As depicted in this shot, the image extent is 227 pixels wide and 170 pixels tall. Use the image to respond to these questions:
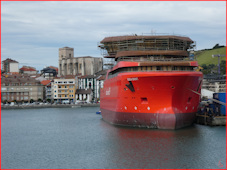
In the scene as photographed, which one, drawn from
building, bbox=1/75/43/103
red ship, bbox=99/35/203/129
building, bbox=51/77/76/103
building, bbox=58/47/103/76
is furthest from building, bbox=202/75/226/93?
red ship, bbox=99/35/203/129

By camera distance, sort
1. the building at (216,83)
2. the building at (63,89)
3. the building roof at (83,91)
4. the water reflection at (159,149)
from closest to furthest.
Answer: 1. the water reflection at (159,149)
2. the building at (216,83)
3. the building at (63,89)
4. the building roof at (83,91)

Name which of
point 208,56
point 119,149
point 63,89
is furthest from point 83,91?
point 119,149

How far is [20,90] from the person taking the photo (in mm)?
122188

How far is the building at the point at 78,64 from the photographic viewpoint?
15725cm

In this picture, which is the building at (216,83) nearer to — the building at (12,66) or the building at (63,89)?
the building at (63,89)

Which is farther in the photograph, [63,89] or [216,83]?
[63,89]

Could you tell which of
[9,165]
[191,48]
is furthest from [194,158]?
[191,48]

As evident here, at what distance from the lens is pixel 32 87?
124 m

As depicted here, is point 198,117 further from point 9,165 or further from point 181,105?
point 9,165

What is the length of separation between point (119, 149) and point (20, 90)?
9566cm

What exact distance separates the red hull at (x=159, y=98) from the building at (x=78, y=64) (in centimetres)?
11452

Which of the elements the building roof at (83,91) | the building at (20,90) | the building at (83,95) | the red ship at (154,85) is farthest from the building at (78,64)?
the red ship at (154,85)

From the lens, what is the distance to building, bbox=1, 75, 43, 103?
120938 millimetres

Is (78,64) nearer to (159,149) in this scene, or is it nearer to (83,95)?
(83,95)
